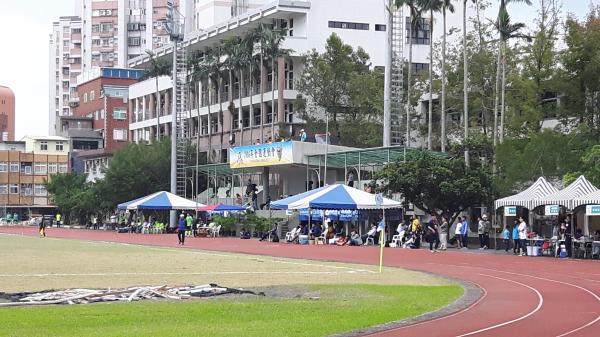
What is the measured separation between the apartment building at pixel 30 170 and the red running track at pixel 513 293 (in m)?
97.0

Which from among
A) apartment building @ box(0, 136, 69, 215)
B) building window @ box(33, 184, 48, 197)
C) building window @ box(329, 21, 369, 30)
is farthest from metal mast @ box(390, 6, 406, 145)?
building window @ box(33, 184, 48, 197)

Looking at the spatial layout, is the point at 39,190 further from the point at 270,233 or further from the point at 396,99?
the point at 396,99

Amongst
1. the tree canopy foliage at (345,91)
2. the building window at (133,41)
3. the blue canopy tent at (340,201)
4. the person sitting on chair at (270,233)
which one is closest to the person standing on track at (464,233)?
the blue canopy tent at (340,201)

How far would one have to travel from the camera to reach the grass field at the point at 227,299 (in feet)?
49.6

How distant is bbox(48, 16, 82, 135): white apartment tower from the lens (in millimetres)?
171375

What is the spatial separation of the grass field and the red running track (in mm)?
1121

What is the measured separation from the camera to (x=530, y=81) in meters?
57.3

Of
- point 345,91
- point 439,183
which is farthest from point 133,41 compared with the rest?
point 439,183

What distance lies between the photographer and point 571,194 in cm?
3944

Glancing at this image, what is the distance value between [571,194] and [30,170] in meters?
106

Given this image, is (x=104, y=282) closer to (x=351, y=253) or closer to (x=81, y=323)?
(x=81, y=323)

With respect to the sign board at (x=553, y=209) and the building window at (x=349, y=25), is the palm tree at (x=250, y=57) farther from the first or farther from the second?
the sign board at (x=553, y=209)

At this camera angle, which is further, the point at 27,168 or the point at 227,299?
the point at 27,168

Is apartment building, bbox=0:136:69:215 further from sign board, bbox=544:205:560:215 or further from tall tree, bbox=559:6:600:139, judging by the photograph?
sign board, bbox=544:205:560:215
